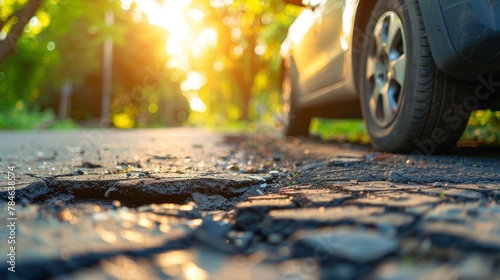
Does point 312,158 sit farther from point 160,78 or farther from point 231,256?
point 160,78

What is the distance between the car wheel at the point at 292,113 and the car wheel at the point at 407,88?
262 cm

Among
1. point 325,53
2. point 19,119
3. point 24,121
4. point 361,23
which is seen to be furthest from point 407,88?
point 19,119

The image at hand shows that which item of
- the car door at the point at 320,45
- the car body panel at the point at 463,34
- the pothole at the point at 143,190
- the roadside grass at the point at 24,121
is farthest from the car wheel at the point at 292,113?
the roadside grass at the point at 24,121

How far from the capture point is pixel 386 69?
3.21m

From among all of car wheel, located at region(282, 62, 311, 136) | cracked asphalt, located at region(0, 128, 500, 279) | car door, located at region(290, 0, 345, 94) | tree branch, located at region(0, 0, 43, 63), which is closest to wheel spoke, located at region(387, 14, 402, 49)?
car door, located at region(290, 0, 345, 94)

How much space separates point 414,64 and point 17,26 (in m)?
7.36

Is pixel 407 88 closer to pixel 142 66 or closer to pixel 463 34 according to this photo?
pixel 463 34

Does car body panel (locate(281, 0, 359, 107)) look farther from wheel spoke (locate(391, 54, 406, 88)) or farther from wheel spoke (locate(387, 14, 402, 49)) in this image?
wheel spoke (locate(391, 54, 406, 88))

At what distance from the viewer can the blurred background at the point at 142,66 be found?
10.3 meters

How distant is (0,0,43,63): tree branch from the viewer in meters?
8.06

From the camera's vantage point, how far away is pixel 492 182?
206 cm

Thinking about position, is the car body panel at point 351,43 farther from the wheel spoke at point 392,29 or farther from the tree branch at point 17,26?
the tree branch at point 17,26

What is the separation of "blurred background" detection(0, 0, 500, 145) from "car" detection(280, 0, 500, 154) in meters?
1.83

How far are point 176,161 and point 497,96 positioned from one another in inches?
76.8
